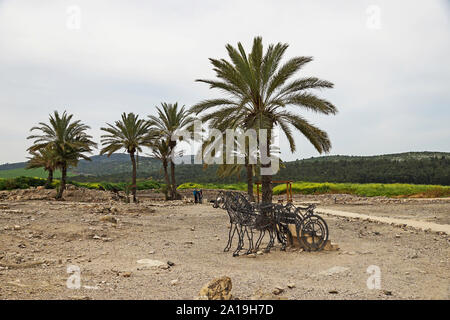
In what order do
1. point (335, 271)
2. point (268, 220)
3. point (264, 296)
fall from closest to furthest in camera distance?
point (264, 296), point (335, 271), point (268, 220)

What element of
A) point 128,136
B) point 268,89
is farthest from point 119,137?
point 268,89

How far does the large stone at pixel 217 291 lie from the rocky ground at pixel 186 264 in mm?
267

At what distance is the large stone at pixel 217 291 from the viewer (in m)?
4.50

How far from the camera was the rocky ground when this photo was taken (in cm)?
498

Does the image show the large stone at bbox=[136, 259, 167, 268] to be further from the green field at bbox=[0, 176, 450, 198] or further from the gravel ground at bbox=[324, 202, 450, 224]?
the green field at bbox=[0, 176, 450, 198]

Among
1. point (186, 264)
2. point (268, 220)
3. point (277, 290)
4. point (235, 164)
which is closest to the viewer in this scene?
point (277, 290)

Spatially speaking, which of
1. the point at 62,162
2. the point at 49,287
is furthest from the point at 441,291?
the point at 62,162

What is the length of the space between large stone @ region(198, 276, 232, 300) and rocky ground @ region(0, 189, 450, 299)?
0.27 metres

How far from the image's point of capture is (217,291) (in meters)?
4.57

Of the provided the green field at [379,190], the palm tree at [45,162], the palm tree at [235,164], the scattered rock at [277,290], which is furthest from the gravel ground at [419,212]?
the palm tree at [45,162]

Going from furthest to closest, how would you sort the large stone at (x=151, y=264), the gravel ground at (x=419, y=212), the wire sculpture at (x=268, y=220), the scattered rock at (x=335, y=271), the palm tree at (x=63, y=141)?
the palm tree at (x=63, y=141) < the gravel ground at (x=419, y=212) < the wire sculpture at (x=268, y=220) < the large stone at (x=151, y=264) < the scattered rock at (x=335, y=271)

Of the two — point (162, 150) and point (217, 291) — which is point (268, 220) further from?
point (162, 150)

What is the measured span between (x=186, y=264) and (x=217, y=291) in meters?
2.66

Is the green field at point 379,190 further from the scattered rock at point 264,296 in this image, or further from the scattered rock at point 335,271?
the scattered rock at point 264,296
